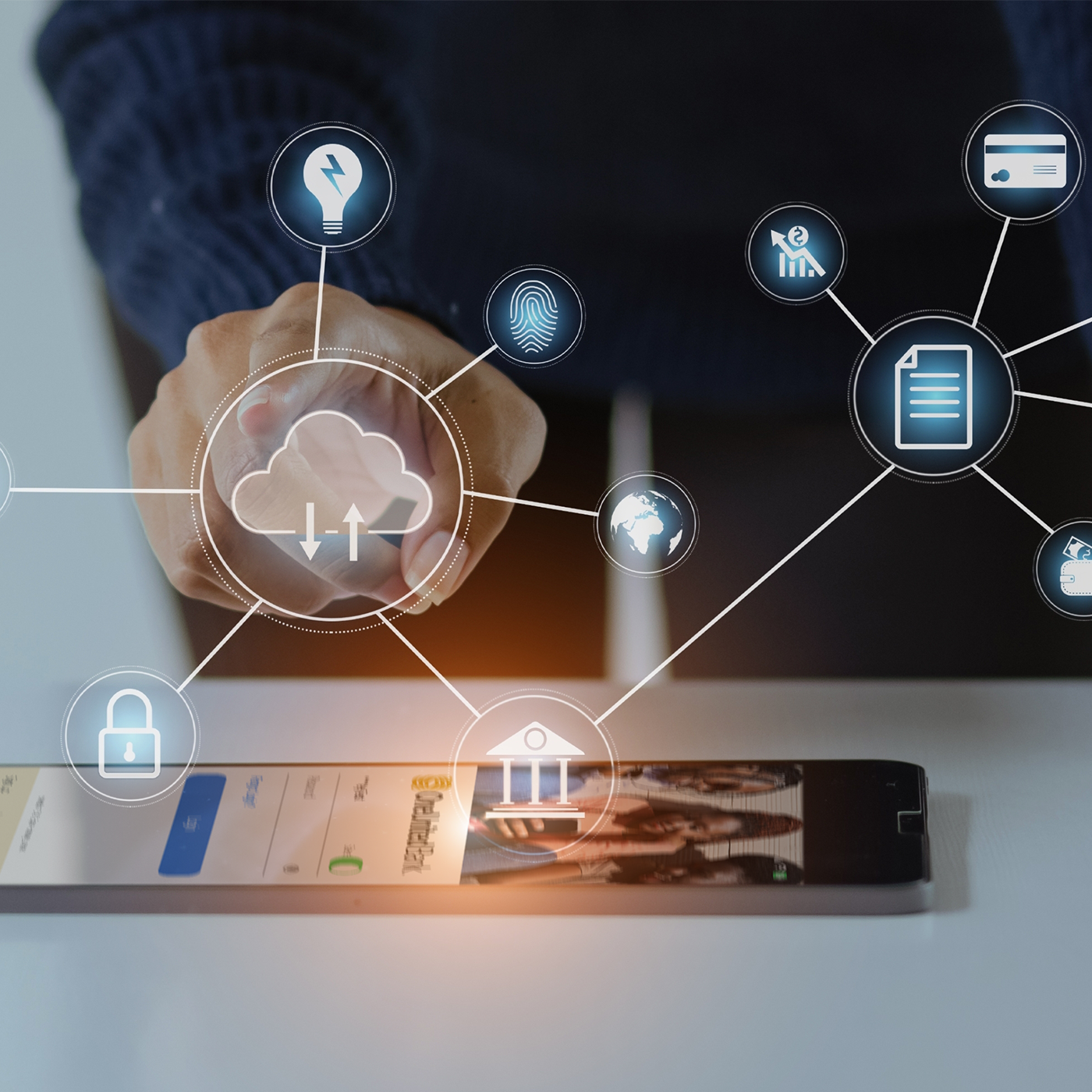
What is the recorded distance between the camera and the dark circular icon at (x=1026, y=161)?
50 cm

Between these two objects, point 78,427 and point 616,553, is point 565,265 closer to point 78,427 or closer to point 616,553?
point 616,553

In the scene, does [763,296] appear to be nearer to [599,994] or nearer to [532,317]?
[532,317]

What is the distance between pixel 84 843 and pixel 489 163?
399mm

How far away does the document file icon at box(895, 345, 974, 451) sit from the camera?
0.52 metres

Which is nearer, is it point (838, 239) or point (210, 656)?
point (838, 239)

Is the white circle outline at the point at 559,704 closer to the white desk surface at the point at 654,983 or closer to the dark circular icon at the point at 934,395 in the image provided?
the white desk surface at the point at 654,983

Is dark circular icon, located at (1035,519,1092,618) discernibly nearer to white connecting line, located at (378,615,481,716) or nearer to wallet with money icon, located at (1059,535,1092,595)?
wallet with money icon, located at (1059,535,1092,595)

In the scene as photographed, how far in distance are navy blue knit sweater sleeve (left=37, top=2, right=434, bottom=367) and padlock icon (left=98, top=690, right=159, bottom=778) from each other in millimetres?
203

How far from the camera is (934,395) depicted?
518mm

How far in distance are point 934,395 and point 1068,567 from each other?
0.12 metres

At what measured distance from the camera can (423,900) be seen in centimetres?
43

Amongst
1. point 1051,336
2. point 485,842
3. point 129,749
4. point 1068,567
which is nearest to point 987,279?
point 1051,336

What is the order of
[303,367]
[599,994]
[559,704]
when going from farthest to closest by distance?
[559,704], [303,367], [599,994]

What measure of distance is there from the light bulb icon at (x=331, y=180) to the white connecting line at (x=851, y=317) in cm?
24
